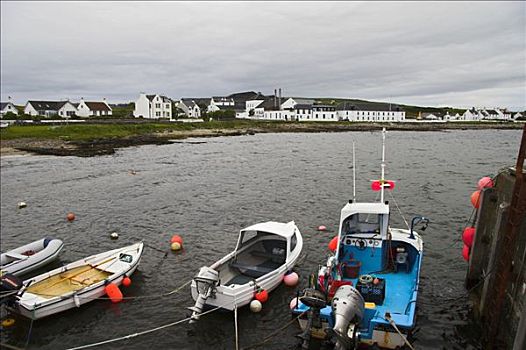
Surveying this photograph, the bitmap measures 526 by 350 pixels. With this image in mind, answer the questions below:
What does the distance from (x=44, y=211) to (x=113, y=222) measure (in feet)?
21.8

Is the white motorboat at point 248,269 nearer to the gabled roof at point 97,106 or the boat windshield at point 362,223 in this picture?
the boat windshield at point 362,223

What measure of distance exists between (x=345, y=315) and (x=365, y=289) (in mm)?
2758

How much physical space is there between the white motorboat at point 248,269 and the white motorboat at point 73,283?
4.22 metres

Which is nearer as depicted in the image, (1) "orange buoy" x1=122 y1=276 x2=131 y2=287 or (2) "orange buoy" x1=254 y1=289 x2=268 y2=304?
(2) "orange buoy" x1=254 y1=289 x2=268 y2=304

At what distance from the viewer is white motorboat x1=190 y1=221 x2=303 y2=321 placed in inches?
496

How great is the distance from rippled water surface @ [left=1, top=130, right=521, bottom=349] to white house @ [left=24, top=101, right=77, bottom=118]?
7479cm

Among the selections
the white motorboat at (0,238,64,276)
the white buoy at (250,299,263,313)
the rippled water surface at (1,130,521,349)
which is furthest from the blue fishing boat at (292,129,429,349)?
the white motorboat at (0,238,64,276)

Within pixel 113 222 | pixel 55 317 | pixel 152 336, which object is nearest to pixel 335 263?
pixel 152 336

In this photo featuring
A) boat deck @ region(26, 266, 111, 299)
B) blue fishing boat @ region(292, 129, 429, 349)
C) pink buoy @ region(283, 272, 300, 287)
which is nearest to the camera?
blue fishing boat @ region(292, 129, 429, 349)

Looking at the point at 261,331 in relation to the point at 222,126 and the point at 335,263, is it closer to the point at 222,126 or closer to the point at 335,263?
the point at 335,263

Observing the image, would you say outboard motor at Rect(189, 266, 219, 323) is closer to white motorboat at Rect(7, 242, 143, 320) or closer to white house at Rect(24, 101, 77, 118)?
white motorboat at Rect(7, 242, 143, 320)

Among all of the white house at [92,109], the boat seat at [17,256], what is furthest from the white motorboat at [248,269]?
the white house at [92,109]

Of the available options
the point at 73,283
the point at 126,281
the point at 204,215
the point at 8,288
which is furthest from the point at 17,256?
the point at 204,215

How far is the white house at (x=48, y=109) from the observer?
11994 cm
